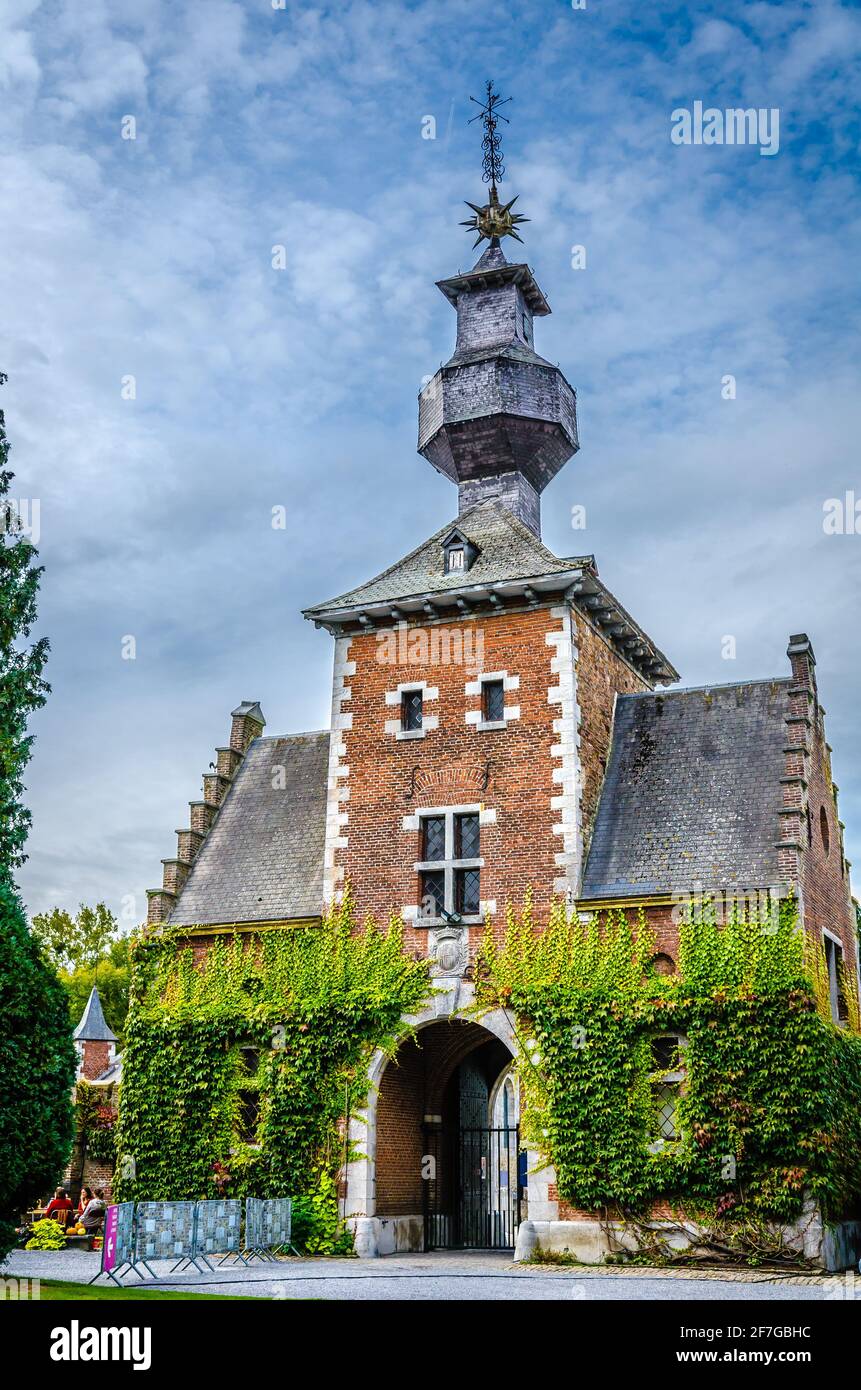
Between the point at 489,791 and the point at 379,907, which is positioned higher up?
the point at 489,791

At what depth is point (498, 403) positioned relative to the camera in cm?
2964

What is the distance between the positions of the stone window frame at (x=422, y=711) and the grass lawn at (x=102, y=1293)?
12.4m

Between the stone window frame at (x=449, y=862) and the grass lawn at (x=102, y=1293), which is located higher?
the stone window frame at (x=449, y=862)

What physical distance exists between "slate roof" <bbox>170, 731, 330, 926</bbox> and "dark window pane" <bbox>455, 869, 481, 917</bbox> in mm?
3039

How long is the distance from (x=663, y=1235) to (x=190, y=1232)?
7.68 metres

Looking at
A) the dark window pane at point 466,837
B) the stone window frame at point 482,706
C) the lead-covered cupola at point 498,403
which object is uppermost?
the lead-covered cupola at point 498,403

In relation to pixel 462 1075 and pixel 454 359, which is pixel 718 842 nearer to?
pixel 462 1075

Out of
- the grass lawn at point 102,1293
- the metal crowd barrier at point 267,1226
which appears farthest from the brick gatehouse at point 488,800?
the grass lawn at point 102,1293

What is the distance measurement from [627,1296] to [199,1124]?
11.7 m

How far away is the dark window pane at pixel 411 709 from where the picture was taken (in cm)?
2695

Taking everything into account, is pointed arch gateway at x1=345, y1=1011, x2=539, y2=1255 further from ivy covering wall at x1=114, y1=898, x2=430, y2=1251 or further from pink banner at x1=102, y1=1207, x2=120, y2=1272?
pink banner at x1=102, y1=1207, x2=120, y2=1272

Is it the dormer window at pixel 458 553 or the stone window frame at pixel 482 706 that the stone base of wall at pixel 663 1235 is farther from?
the dormer window at pixel 458 553
